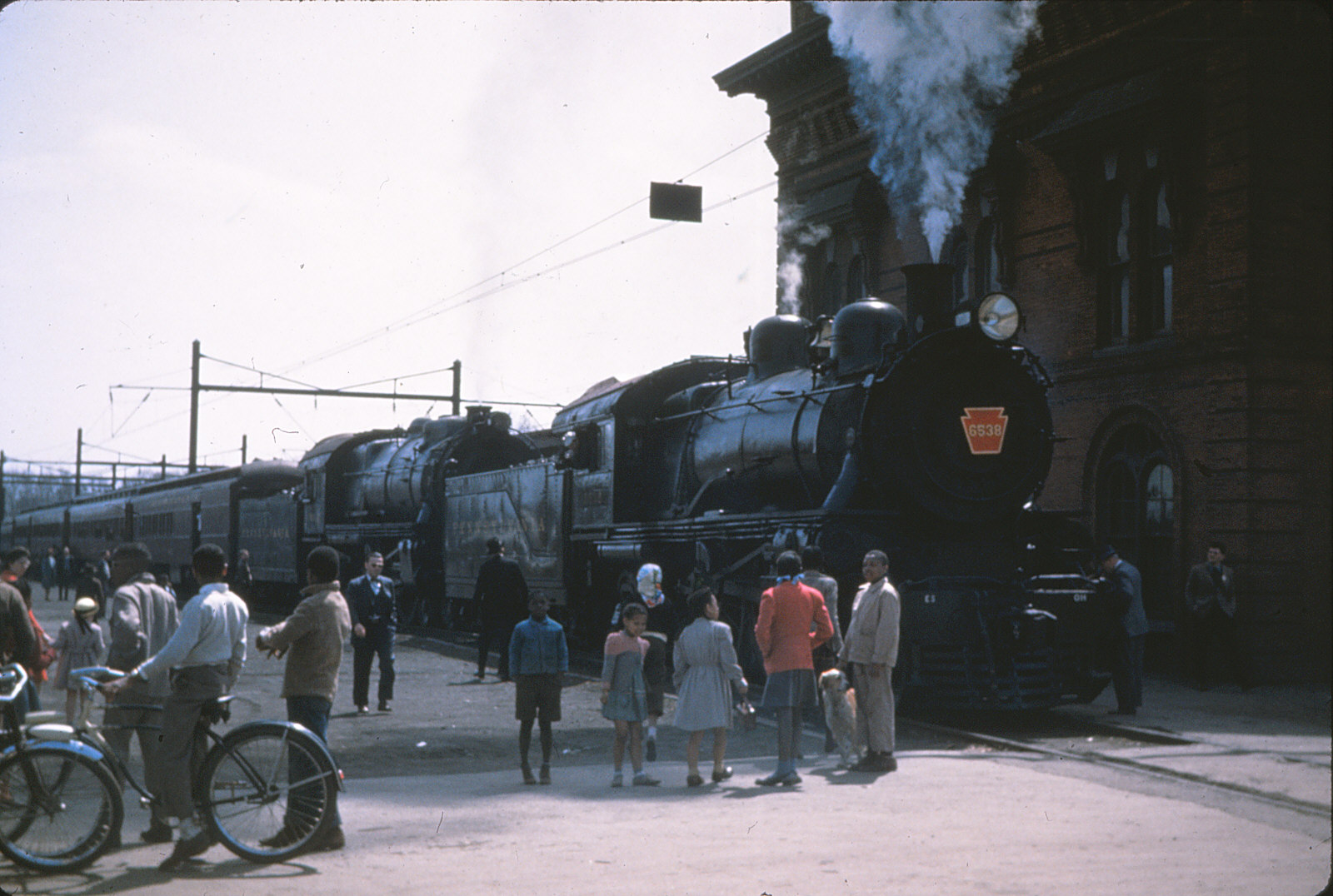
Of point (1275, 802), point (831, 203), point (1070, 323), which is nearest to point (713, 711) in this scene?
point (1275, 802)

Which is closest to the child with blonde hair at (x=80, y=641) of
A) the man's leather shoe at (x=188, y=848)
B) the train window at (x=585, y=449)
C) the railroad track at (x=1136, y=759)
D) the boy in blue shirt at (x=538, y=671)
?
the man's leather shoe at (x=188, y=848)

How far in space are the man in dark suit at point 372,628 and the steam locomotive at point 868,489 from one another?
3198 millimetres

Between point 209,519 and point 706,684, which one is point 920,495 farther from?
point 209,519

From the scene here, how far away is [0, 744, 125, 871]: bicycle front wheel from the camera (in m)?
6.44

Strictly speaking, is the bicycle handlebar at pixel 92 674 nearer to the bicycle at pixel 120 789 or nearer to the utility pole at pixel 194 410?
the bicycle at pixel 120 789

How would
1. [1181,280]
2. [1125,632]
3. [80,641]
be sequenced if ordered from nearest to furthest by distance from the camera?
[80,641] → [1125,632] → [1181,280]

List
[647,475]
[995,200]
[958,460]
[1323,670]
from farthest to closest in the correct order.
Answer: [995,200] → [647,475] → [1323,670] → [958,460]

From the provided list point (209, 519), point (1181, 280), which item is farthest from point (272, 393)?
point (1181, 280)

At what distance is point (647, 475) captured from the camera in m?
17.2

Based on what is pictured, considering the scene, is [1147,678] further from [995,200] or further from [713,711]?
[713,711]

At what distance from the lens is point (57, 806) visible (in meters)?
6.47

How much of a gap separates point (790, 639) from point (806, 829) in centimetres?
228

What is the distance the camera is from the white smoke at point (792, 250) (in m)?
23.8

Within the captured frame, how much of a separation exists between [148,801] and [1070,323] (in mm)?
14458
